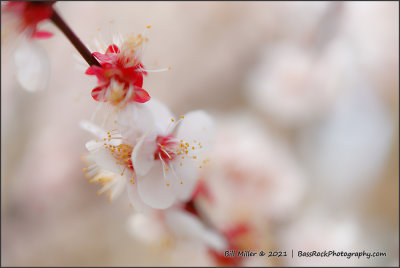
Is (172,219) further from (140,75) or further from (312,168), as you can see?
(312,168)

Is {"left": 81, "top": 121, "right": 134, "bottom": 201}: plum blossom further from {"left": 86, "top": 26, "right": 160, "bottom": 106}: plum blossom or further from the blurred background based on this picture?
the blurred background

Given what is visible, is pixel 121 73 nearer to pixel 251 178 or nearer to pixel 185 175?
pixel 185 175

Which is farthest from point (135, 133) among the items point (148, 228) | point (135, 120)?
point (148, 228)

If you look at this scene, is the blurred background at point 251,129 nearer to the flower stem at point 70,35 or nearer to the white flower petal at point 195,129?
the white flower petal at point 195,129

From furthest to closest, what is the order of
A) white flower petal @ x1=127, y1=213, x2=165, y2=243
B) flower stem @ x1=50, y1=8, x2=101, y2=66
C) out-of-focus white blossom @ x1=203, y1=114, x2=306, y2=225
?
out-of-focus white blossom @ x1=203, y1=114, x2=306, y2=225, white flower petal @ x1=127, y1=213, x2=165, y2=243, flower stem @ x1=50, y1=8, x2=101, y2=66

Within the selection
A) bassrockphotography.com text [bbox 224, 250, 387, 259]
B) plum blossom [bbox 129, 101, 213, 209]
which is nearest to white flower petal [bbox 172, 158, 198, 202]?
plum blossom [bbox 129, 101, 213, 209]

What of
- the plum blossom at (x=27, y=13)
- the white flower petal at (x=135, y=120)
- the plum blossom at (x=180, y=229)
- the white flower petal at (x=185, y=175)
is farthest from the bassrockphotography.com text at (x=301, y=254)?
the plum blossom at (x=27, y=13)

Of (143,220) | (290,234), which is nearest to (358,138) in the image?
(290,234)
